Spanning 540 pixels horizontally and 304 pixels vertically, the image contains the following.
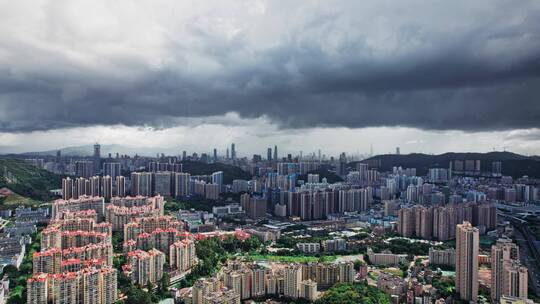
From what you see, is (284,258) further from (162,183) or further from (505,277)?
(162,183)

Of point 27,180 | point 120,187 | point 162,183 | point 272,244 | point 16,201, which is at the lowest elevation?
point 272,244

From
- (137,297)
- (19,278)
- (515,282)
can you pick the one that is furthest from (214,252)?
(515,282)

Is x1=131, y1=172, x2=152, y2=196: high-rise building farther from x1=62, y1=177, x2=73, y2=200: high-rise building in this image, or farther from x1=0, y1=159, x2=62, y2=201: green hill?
x1=0, y1=159, x2=62, y2=201: green hill

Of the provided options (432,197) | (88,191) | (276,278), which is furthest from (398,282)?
(88,191)

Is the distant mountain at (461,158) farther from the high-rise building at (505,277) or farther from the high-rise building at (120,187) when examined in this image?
the high-rise building at (120,187)

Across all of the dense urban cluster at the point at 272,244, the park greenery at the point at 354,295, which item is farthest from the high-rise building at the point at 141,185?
the park greenery at the point at 354,295

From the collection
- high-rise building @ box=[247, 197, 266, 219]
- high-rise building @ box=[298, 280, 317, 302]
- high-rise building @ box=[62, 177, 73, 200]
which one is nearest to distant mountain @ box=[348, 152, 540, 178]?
high-rise building @ box=[247, 197, 266, 219]
